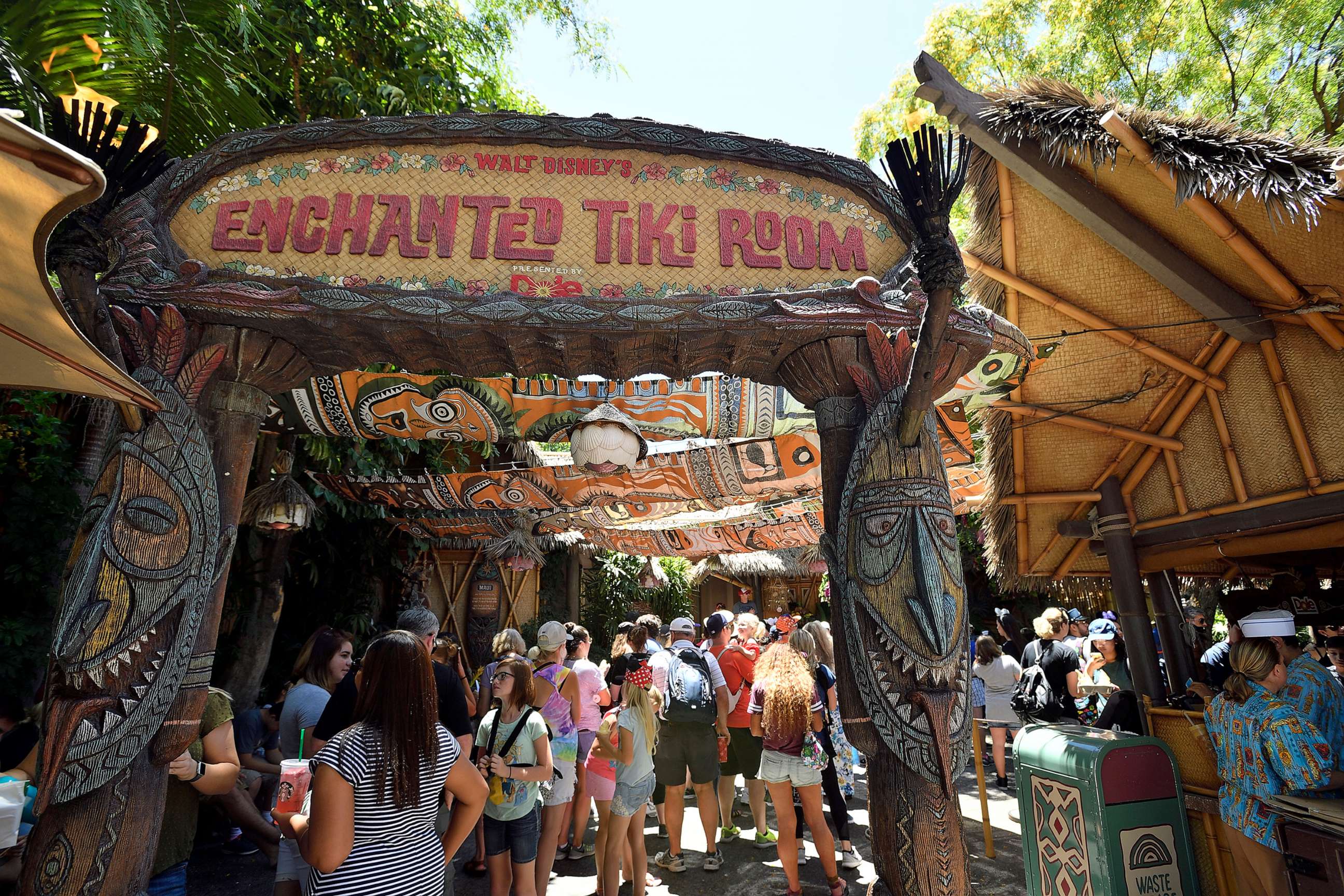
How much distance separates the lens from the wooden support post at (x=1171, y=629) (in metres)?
4.66

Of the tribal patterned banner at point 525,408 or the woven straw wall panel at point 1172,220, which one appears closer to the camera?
the woven straw wall panel at point 1172,220

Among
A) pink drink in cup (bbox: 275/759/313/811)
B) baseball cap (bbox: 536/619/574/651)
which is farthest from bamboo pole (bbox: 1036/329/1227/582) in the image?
pink drink in cup (bbox: 275/759/313/811)

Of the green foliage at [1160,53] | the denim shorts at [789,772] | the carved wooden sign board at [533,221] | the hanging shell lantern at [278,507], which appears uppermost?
the green foliage at [1160,53]

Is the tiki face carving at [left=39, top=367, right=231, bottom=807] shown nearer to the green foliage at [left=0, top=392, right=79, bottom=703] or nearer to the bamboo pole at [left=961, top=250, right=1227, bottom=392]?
the green foliage at [left=0, top=392, right=79, bottom=703]

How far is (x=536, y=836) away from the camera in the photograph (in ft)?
10.7

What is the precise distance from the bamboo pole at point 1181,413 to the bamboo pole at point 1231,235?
38 cm

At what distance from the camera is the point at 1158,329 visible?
4035 millimetres

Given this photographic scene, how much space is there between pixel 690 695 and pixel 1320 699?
2.82m

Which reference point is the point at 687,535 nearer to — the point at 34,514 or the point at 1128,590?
the point at 1128,590

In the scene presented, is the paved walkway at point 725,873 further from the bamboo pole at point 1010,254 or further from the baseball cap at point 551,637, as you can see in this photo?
the bamboo pole at point 1010,254

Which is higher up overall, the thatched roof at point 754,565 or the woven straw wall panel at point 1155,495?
the thatched roof at point 754,565

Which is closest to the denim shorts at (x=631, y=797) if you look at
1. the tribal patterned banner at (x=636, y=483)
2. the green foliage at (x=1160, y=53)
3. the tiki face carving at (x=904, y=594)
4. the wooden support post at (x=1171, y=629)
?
the tiki face carving at (x=904, y=594)

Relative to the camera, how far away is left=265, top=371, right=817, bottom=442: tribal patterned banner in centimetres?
412

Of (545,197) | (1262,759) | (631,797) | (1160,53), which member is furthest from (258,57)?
(1160,53)
